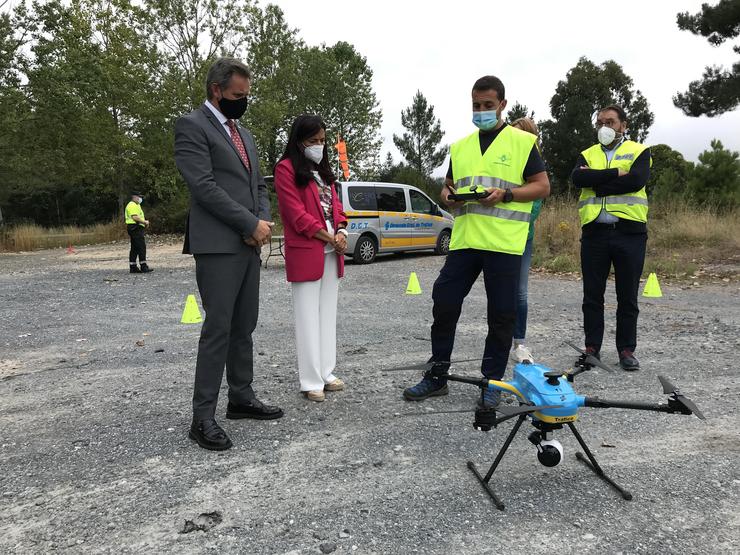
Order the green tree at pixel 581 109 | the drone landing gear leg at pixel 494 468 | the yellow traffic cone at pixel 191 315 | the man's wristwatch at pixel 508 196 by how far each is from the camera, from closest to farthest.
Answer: the drone landing gear leg at pixel 494 468
the man's wristwatch at pixel 508 196
the yellow traffic cone at pixel 191 315
the green tree at pixel 581 109

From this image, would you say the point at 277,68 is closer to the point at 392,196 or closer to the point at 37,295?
the point at 392,196

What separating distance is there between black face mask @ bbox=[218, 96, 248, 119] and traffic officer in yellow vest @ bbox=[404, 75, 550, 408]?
139 centimetres

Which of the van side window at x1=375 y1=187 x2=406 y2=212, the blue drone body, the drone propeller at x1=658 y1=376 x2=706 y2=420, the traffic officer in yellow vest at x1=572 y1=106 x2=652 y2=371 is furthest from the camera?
the van side window at x1=375 y1=187 x2=406 y2=212

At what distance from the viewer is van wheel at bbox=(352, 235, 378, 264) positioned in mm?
12781

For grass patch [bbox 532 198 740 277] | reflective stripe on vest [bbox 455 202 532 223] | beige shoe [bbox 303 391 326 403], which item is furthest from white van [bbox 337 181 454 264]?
reflective stripe on vest [bbox 455 202 532 223]

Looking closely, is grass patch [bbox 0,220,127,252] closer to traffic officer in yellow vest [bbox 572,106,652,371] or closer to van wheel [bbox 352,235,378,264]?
van wheel [bbox 352,235,378,264]

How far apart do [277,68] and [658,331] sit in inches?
1355

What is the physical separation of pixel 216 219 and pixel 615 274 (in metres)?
3.26

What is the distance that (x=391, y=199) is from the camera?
13.4 meters

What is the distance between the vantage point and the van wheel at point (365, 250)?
12.8 m

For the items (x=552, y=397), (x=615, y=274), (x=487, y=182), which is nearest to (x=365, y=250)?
(x=615, y=274)

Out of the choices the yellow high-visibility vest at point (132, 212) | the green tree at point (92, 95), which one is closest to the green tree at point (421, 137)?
the green tree at point (92, 95)

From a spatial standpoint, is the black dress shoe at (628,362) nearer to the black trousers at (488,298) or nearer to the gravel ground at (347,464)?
the gravel ground at (347,464)

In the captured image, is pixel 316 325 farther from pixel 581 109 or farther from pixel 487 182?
pixel 581 109
